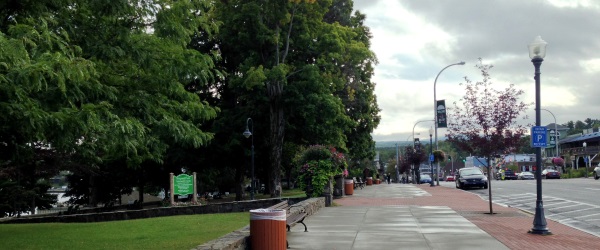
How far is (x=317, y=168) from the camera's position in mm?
23859

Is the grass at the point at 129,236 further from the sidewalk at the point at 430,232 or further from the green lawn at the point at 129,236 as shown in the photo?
the sidewalk at the point at 430,232

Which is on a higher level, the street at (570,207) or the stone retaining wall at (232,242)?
the stone retaining wall at (232,242)

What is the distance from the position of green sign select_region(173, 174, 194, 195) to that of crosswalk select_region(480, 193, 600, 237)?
13236 mm

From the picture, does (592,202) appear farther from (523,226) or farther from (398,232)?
(398,232)

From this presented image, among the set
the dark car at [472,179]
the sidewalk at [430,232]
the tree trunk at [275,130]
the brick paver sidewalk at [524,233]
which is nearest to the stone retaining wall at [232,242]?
the sidewalk at [430,232]

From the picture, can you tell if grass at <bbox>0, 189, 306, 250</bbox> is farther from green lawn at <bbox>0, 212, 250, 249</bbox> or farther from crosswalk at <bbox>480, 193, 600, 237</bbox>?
crosswalk at <bbox>480, 193, 600, 237</bbox>

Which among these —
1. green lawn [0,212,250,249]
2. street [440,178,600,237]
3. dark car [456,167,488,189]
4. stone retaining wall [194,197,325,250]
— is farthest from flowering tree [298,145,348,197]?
dark car [456,167,488,189]

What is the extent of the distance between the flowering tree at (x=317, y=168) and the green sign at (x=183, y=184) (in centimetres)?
485

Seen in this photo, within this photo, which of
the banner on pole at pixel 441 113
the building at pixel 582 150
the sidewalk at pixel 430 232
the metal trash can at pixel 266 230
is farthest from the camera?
the building at pixel 582 150

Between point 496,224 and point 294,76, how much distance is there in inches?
729

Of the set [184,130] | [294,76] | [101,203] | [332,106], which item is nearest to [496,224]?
[184,130]

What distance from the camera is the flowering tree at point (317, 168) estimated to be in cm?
2350

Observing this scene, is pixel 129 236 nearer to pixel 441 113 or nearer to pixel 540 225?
pixel 540 225

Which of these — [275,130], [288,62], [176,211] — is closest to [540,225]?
[176,211]
